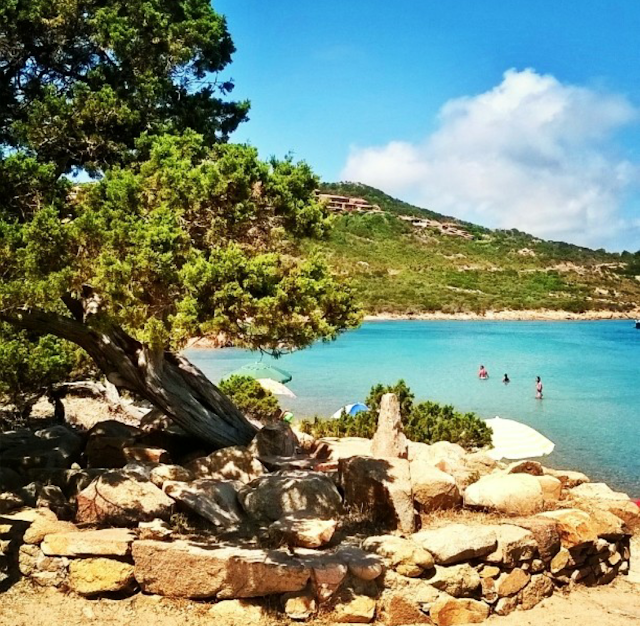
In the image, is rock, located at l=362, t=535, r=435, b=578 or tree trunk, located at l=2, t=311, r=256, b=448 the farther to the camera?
tree trunk, located at l=2, t=311, r=256, b=448

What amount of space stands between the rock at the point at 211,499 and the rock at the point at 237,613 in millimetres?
1459

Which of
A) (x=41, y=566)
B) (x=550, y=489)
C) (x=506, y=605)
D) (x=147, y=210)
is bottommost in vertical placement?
(x=506, y=605)

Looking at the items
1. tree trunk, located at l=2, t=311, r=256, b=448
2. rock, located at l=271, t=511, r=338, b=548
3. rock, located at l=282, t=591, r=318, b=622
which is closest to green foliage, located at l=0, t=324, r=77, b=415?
tree trunk, located at l=2, t=311, r=256, b=448

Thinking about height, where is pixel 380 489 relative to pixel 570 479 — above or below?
above

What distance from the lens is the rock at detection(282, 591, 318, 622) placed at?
774 cm

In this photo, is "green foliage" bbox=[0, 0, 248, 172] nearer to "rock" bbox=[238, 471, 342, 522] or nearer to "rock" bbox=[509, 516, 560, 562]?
"rock" bbox=[238, 471, 342, 522]

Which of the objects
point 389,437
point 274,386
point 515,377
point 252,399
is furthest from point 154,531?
point 515,377

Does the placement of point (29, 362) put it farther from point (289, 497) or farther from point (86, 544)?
point (289, 497)

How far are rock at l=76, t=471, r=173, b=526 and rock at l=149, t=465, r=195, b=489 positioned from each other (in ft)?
1.18

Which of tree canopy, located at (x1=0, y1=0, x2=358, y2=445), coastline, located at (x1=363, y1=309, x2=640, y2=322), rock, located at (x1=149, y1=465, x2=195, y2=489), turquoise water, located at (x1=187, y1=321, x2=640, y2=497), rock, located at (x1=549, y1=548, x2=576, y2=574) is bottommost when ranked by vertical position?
turquoise water, located at (x1=187, y1=321, x2=640, y2=497)

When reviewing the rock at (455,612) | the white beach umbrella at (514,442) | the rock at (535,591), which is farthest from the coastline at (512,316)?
the rock at (455,612)

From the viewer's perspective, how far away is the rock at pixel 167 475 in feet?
31.6

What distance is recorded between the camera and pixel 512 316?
109m

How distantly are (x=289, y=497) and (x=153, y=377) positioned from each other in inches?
140
